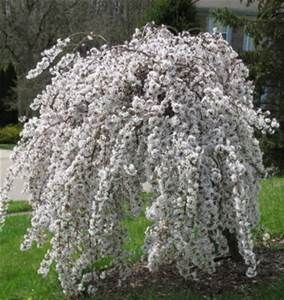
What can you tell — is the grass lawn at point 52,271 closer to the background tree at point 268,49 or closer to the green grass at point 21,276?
the green grass at point 21,276

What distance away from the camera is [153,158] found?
455 centimetres

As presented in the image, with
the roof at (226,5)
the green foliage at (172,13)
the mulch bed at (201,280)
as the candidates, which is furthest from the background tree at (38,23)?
the mulch bed at (201,280)

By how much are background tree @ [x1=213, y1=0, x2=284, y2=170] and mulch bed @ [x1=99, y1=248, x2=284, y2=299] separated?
1014 centimetres

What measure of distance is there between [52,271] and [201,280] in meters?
1.57

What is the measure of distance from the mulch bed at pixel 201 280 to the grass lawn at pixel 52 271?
0.10 metres

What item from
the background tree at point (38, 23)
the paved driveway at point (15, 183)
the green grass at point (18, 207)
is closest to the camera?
the green grass at point (18, 207)

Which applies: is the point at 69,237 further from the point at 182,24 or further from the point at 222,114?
the point at 182,24

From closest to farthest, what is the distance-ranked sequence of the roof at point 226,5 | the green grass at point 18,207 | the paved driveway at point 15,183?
the green grass at point 18,207, the paved driveway at point 15,183, the roof at point 226,5

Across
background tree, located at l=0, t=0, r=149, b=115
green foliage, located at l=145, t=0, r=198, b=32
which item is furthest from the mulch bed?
background tree, located at l=0, t=0, r=149, b=115

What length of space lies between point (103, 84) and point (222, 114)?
0.83m

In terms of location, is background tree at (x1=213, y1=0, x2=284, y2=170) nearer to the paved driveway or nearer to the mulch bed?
the paved driveway

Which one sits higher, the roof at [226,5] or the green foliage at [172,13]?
the green foliage at [172,13]

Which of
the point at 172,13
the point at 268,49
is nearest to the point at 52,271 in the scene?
the point at 268,49

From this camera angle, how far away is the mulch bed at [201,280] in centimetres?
534
